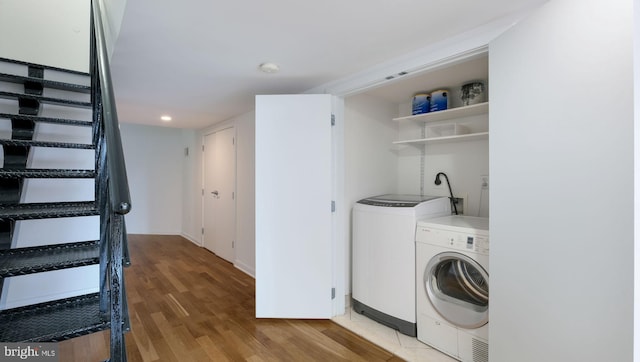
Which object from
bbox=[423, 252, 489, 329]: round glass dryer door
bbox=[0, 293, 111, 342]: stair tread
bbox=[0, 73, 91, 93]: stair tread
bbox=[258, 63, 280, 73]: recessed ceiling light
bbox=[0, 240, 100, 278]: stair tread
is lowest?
bbox=[423, 252, 489, 329]: round glass dryer door

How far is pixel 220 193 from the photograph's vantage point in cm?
429

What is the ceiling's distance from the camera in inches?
54.8

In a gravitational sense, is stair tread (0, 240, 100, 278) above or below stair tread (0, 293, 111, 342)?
above

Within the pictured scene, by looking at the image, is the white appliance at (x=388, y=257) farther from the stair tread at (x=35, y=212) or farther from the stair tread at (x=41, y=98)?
the stair tread at (x=41, y=98)

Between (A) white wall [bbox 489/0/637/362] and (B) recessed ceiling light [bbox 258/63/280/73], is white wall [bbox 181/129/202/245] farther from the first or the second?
(A) white wall [bbox 489/0/637/362]

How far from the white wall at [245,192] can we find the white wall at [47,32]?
1.61m

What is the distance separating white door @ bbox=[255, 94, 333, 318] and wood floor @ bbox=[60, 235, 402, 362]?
8.4 inches

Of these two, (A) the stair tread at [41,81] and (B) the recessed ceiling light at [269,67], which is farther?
(B) the recessed ceiling light at [269,67]

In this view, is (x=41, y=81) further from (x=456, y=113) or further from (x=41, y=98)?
(x=456, y=113)

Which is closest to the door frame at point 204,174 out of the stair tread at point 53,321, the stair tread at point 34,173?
the stair tread at point 34,173

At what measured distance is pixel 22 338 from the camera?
0.99 m

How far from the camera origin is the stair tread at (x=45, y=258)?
3.67ft

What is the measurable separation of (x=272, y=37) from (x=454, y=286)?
6.72ft

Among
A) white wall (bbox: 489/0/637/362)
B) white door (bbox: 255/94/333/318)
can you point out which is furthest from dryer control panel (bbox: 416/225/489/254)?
white door (bbox: 255/94/333/318)
